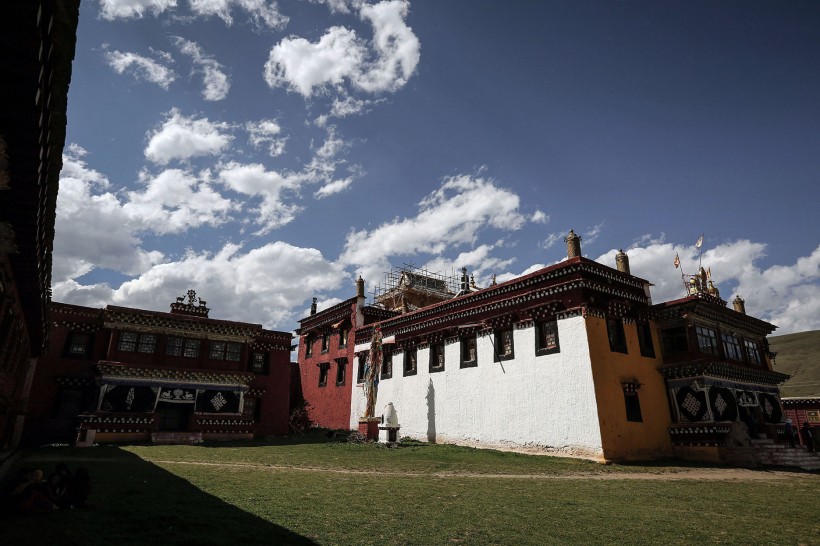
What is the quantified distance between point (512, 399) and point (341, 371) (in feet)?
57.1


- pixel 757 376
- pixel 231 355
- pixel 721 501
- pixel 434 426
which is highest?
pixel 231 355

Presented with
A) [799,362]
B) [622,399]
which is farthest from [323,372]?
[799,362]

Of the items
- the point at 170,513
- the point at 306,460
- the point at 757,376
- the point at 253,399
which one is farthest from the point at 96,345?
the point at 757,376

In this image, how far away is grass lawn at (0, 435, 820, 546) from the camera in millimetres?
7129

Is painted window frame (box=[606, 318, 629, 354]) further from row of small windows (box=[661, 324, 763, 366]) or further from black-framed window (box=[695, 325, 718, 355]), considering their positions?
black-framed window (box=[695, 325, 718, 355])

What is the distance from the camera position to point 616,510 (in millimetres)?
10023

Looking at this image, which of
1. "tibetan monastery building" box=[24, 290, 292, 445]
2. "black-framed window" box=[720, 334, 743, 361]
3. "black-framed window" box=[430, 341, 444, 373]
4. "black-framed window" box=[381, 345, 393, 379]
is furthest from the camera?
"black-framed window" box=[381, 345, 393, 379]

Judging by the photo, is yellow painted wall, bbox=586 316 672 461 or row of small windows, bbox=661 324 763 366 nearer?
yellow painted wall, bbox=586 316 672 461

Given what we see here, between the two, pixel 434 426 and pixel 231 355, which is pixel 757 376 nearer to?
pixel 434 426

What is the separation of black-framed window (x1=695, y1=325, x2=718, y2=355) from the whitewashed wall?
7.52 m

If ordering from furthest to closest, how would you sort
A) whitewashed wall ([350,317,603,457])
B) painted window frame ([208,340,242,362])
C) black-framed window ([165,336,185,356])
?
1. painted window frame ([208,340,242,362])
2. black-framed window ([165,336,185,356])
3. whitewashed wall ([350,317,603,457])

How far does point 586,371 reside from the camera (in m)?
21.5

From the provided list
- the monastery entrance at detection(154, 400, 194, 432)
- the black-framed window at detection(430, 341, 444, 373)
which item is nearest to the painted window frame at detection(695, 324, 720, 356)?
the black-framed window at detection(430, 341, 444, 373)

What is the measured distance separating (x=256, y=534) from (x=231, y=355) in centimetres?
2739
